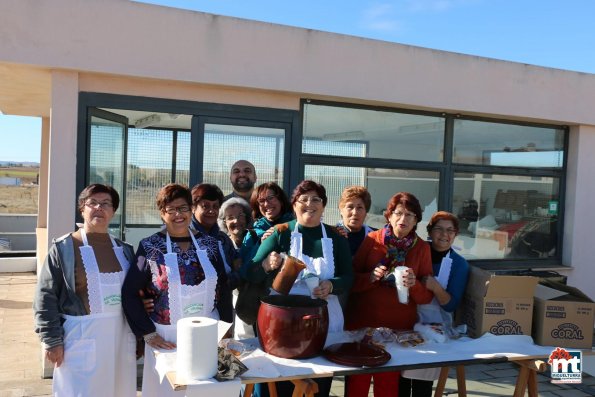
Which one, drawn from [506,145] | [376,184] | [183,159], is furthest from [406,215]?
[506,145]

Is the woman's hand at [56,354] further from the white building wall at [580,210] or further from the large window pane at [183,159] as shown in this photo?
the white building wall at [580,210]

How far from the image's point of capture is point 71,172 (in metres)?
4.05

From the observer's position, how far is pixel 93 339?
8.38 ft

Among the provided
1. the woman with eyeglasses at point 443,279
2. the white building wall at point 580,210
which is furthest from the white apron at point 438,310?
the white building wall at point 580,210

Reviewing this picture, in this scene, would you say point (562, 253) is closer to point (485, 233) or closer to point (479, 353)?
point (485, 233)

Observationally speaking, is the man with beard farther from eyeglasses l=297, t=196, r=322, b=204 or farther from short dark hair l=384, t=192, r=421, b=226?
short dark hair l=384, t=192, r=421, b=226

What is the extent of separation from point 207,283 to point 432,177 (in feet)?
12.2

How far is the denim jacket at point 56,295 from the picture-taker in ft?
8.05

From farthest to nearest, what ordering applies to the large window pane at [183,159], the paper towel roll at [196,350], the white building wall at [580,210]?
the white building wall at [580,210] < the large window pane at [183,159] < the paper towel roll at [196,350]

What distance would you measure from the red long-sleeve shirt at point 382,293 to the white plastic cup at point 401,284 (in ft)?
0.41

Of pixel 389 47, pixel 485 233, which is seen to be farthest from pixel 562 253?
pixel 389 47

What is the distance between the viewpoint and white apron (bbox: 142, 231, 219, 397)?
2.46 m

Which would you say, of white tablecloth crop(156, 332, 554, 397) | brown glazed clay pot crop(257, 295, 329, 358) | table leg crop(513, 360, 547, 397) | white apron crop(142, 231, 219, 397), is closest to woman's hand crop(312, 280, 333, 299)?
brown glazed clay pot crop(257, 295, 329, 358)

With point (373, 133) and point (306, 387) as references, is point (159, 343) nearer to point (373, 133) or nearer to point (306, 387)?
point (306, 387)
